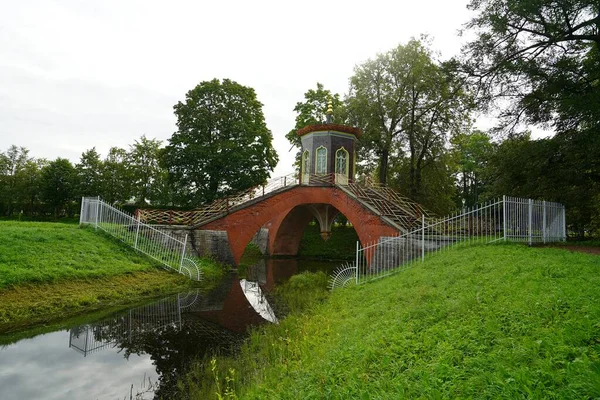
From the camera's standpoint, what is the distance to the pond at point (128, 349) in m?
5.61

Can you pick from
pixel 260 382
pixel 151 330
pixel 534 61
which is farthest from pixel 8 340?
pixel 534 61

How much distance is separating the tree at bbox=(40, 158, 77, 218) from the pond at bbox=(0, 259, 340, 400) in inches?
1296

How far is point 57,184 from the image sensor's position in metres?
37.2

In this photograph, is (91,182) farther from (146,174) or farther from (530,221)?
(530,221)

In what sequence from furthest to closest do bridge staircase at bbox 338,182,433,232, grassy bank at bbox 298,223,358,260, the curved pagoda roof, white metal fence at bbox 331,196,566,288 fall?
1. grassy bank at bbox 298,223,358,260
2. the curved pagoda roof
3. bridge staircase at bbox 338,182,433,232
4. white metal fence at bbox 331,196,566,288

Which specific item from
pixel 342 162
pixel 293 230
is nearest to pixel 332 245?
pixel 293 230

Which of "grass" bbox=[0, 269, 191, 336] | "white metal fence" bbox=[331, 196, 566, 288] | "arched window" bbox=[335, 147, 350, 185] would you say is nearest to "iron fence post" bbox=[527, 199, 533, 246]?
"white metal fence" bbox=[331, 196, 566, 288]

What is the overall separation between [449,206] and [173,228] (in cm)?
1891

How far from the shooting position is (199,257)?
17000 mm

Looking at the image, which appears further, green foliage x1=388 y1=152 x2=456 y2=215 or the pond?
green foliage x1=388 y1=152 x2=456 y2=215

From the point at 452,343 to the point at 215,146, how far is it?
2313 centimetres

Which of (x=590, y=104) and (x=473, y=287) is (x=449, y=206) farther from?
(x=473, y=287)

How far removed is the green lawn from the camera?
957cm

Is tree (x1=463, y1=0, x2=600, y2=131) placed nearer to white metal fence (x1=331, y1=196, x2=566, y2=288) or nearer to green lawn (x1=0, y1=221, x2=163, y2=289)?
white metal fence (x1=331, y1=196, x2=566, y2=288)
